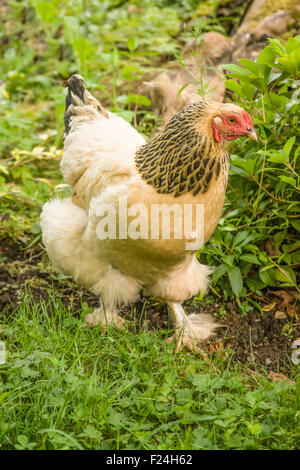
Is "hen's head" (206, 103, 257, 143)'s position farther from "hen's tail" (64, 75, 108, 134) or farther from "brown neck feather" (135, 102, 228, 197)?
"hen's tail" (64, 75, 108, 134)

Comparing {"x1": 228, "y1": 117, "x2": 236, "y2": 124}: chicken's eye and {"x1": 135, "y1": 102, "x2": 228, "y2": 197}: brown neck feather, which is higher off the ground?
{"x1": 228, "y1": 117, "x2": 236, "y2": 124}: chicken's eye

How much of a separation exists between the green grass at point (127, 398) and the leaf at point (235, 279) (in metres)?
0.58

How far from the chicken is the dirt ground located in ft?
0.48

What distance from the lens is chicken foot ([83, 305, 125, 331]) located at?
3.40m

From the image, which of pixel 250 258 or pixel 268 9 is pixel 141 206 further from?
pixel 268 9

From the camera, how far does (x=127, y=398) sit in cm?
253

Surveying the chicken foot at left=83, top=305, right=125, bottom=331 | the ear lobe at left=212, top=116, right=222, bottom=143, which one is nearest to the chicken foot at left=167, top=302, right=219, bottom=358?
the chicken foot at left=83, top=305, right=125, bottom=331

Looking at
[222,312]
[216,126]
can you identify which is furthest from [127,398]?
[216,126]

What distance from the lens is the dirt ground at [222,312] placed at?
320 cm

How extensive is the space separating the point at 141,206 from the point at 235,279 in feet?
3.32

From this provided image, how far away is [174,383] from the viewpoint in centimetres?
268

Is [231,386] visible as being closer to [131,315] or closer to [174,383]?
[174,383]
